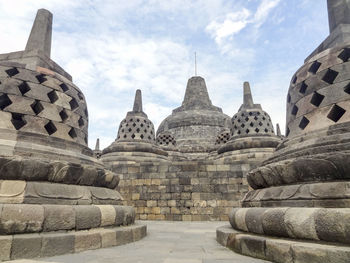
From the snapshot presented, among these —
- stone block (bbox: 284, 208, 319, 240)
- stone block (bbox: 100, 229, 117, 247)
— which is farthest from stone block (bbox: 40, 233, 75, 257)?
stone block (bbox: 284, 208, 319, 240)

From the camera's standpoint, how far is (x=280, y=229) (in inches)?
101

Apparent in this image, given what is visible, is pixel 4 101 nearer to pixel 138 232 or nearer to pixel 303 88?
pixel 138 232

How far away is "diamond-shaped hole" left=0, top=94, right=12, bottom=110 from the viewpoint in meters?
3.83

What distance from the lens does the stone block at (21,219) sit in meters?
2.60

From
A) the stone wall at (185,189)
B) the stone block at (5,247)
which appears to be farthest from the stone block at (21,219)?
the stone wall at (185,189)

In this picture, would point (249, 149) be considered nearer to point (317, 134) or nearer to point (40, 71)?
point (317, 134)

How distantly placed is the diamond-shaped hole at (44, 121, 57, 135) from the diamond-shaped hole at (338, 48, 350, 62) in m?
4.41

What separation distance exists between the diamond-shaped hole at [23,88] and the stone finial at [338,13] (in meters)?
5.00

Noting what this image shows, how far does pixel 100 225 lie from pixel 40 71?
274 centimetres

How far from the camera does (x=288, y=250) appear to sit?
89.1 inches

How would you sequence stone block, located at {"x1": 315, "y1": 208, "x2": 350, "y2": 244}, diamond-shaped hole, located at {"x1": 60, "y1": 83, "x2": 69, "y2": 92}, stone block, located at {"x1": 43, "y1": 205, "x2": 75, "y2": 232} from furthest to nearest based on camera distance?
diamond-shaped hole, located at {"x1": 60, "y1": 83, "x2": 69, "y2": 92} < stone block, located at {"x1": 43, "y1": 205, "x2": 75, "y2": 232} < stone block, located at {"x1": 315, "y1": 208, "x2": 350, "y2": 244}

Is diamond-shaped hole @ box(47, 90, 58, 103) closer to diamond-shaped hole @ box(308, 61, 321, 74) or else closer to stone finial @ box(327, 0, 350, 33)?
diamond-shaped hole @ box(308, 61, 321, 74)

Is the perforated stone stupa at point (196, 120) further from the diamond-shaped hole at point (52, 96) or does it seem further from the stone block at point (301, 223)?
the stone block at point (301, 223)

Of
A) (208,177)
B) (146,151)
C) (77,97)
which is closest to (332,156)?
(77,97)
